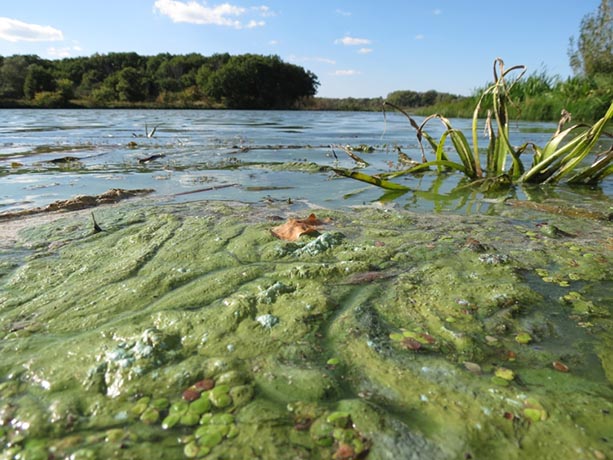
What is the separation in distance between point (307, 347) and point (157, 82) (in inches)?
2227

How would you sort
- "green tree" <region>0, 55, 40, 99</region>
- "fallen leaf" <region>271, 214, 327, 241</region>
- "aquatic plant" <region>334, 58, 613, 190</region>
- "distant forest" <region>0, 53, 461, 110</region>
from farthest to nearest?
1. "green tree" <region>0, 55, 40, 99</region>
2. "distant forest" <region>0, 53, 461, 110</region>
3. "aquatic plant" <region>334, 58, 613, 190</region>
4. "fallen leaf" <region>271, 214, 327, 241</region>

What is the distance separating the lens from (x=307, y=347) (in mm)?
1365

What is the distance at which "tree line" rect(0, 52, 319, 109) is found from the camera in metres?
44.9

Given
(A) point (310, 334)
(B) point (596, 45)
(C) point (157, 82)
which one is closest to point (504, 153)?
(A) point (310, 334)

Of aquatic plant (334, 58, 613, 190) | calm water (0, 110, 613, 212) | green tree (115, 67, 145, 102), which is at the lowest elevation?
calm water (0, 110, 613, 212)

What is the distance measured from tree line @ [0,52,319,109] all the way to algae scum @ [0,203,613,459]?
43.0 meters

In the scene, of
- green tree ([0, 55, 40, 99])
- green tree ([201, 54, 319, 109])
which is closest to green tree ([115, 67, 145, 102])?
green tree ([201, 54, 319, 109])

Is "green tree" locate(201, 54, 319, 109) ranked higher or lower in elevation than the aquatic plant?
higher

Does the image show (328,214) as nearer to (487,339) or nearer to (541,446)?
(487,339)

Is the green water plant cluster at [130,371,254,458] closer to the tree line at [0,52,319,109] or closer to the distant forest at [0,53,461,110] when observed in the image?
the distant forest at [0,53,461,110]

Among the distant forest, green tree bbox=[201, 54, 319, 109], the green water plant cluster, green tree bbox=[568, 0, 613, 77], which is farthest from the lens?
green tree bbox=[201, 54, 319, 109]

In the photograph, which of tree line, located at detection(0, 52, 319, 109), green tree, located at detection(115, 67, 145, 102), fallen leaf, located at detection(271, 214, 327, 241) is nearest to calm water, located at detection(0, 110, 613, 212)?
fallen leaf, located at detection(271, 214, 327, 241)

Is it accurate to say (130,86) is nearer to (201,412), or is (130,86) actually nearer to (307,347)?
(307,347)

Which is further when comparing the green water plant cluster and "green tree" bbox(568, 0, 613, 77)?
"green tree" bbox(568, 0, 613, 77)
